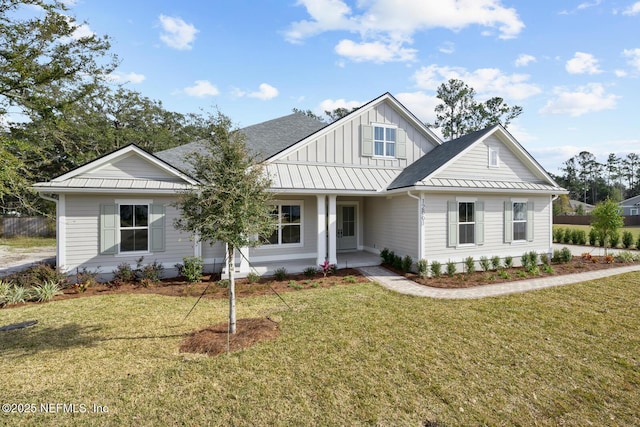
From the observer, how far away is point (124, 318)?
20.2 feet

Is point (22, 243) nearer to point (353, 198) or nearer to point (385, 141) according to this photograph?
point (353, 198)

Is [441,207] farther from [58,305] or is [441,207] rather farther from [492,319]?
[58,305]

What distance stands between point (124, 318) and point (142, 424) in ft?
12.6

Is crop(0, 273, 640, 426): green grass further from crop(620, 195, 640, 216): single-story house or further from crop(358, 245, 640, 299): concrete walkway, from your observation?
crop(620, 195, 640, 216): single-story house

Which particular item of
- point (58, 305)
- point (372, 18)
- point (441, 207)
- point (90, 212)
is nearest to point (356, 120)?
point (372, 18)

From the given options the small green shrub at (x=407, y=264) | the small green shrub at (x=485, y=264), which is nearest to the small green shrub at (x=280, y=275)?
the small green shrub at (x=407, y=264)

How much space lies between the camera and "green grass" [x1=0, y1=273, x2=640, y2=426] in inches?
129

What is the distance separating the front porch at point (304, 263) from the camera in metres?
9.90

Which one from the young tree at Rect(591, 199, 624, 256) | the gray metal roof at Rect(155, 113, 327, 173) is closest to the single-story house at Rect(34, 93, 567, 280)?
the gray metal roof at Rect(155, 113, 327, 173)

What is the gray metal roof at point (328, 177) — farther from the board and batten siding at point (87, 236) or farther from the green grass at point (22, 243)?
the green grass at point (22, 243)

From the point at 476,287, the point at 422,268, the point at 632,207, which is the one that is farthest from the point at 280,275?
the point at 632,207

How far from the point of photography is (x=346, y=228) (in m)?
13.8

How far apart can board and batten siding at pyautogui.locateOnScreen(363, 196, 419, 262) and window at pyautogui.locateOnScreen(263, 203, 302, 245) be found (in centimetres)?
354

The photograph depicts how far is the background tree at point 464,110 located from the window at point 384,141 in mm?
22688
